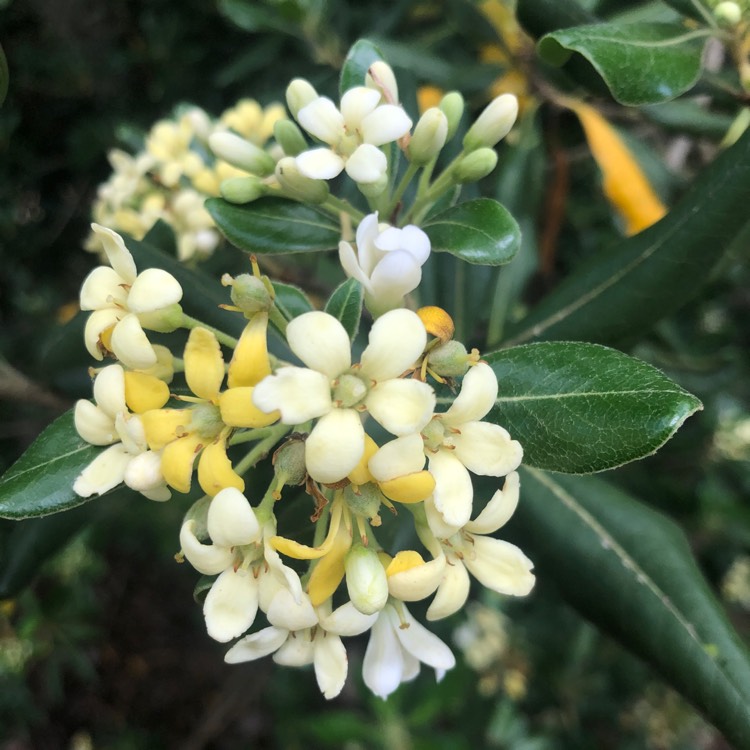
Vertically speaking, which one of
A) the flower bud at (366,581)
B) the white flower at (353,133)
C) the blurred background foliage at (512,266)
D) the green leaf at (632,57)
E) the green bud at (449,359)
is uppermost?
the green leaf at (632,57)

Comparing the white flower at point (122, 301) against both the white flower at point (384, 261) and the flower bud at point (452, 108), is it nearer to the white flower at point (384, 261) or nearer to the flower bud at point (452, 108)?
the white flower at point (384, 261)

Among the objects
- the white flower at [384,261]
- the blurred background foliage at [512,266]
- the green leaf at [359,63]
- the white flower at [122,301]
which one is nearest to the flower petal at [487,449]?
the white flower at [384,261]

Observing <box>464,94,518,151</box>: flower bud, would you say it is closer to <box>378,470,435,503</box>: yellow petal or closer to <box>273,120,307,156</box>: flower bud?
<box>273,120,307,156</box>: flower bud

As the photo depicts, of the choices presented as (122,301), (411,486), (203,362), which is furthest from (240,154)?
(411,486)

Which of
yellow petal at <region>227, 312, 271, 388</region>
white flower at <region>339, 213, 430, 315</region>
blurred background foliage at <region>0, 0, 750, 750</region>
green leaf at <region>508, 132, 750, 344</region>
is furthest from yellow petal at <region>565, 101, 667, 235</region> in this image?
yellow petal at <region>227, 312, 271, 388</region>

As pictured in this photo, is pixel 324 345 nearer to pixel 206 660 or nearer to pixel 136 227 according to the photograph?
pixel 136 227

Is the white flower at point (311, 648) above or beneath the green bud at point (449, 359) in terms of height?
beneath

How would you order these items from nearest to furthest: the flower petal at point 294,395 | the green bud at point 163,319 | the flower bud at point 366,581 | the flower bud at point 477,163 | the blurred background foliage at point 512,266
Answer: the flower petal at point 294,395 → the flower bud at point 366,581 → the green bud at point 163,319 → the flower bud at point 477,163 → the blurred background foliage at point 512,266

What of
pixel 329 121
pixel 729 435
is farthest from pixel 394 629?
pixel 729 435
